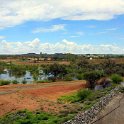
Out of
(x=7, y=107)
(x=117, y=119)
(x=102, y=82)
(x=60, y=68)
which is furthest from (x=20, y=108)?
(x=60, y=68)

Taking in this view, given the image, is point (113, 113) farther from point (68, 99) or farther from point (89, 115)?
point (68, 99)

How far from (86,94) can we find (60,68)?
43477 mm

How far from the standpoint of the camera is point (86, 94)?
41062 millimetres

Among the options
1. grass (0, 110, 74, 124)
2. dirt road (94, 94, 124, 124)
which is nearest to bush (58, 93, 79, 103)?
dirt road (94, 94, 124, 124)

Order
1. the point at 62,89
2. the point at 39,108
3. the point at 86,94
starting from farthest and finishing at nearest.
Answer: the point at 62,89
the point at 86,94
the point at 39,108

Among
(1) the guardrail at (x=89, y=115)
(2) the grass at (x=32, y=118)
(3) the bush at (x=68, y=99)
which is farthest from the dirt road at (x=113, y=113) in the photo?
(3) the bush at (x=68, y=99)

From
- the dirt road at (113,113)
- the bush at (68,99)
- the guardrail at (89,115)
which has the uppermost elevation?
the guardrail at (89,115)

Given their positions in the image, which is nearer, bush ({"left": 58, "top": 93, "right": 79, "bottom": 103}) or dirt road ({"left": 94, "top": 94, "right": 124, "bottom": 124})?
dirt road ({"left": 94, "top": 94, "right": 124, "bottom": 124})

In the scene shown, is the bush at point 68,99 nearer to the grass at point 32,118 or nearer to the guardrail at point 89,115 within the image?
the guardrail at point 89,115

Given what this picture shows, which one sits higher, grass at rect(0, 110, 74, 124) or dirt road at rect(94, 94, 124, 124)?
dirt road at rect(94, 94, 124, 124)

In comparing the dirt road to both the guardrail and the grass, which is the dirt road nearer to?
the guardrail

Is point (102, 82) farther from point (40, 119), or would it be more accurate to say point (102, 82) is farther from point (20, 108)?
point (40, 119)

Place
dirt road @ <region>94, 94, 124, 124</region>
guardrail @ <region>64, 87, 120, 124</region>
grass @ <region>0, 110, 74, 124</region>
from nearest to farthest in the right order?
guardrail @ <region>64, 87, 120, 124</region>, dirt road @ <region>94, 94, 124, 124</region>, grass @ <region>0, 110, 74, 124</region>

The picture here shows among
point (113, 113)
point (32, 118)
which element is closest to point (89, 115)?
point (113, 113)
